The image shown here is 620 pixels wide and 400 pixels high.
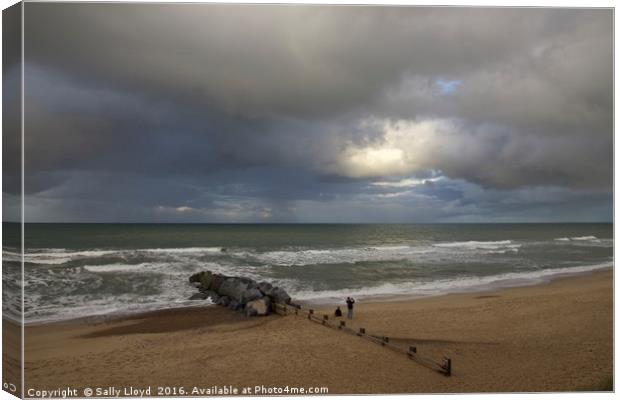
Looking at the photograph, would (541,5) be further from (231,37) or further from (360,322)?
(360,322)

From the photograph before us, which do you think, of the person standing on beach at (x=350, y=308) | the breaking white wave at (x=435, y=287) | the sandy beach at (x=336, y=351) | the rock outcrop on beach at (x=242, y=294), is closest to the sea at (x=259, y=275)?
the breaking white wave at (x=435, y=287)

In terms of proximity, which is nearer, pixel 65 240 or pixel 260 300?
pixel 260 300

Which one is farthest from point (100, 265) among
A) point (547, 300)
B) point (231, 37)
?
point (547, 300)

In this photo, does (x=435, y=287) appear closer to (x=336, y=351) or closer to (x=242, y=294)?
(x=242, y=294)

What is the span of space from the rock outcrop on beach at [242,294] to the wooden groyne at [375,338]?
0.38 m

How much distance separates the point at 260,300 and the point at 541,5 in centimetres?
909

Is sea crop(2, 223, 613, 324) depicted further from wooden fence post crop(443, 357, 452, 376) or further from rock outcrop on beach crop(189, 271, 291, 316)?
wooden fence post crop(443, 357, 452, 376)

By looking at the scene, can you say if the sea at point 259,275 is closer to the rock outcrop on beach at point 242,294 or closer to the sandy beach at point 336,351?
the rock outcrop on beach at point 242,294

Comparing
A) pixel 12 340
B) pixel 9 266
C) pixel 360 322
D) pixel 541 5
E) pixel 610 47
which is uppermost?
pixel 541 5

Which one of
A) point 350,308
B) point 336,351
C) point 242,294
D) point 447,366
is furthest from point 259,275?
point 447,366

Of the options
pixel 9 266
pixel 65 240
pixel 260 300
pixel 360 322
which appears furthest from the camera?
pixel 65 240

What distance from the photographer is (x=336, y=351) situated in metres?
7.43

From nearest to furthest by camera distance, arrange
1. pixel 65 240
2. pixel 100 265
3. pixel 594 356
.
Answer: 1. pixel 594 356
2. pixel 100 265
3. pixel 65 240

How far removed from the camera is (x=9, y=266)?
18.6ft
